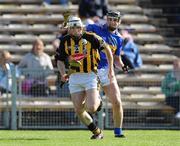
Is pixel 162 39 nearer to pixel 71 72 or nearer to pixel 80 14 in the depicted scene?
pixel 80 14

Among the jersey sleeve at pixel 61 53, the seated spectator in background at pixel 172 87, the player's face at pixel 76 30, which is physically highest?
the player's face at pixel 76 30

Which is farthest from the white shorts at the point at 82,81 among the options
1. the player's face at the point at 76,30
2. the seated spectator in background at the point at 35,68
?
the seated spectator in background at the point at 35,68

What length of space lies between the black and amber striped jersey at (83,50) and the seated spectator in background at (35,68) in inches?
181

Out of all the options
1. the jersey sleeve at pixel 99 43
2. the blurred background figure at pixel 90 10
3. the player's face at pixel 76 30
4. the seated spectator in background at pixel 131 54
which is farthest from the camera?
the blurred background figure at pixel 90 10

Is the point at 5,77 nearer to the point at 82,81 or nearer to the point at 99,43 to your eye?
the point at 82,81

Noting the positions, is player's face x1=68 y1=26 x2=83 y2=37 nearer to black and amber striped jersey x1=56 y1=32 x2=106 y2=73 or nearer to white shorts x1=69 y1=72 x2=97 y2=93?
black and amber striped jersey x1=56 y1=32 x2=106 y2=73

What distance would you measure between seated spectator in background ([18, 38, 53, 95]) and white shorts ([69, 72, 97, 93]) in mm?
4534

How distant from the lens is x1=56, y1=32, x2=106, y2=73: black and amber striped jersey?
539 inches

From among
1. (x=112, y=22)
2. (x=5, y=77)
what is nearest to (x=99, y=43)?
(x=112, y=22)

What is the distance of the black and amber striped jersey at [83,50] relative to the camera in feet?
44.9

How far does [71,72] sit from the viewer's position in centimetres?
1379

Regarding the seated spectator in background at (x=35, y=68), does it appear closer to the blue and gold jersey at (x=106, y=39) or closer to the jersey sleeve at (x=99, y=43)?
the blue and gold jersey at (x=106, y=39)

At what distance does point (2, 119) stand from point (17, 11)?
535 centimetres

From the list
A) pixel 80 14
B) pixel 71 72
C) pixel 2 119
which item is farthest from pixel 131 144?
pixel 80 14
